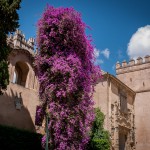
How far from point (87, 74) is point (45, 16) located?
15.6 feet

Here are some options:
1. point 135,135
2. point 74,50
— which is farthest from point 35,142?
point 135,135

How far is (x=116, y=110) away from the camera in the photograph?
971 inches

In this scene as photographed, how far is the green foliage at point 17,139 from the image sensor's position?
54.5 ft

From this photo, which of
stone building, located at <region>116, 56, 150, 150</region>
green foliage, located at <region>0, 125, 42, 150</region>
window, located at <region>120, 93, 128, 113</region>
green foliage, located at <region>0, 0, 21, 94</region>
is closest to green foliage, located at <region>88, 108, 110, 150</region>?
window, located at <region>120, 93, 128, 113</region>

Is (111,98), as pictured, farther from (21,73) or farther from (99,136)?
(21,73)

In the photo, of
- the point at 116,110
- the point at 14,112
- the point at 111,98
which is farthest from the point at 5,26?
the point at 116,110

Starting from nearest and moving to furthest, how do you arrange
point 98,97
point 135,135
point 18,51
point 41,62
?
point 41,62
point 18,51
point 98,97
point 135,135

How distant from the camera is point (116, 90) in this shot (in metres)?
25.7

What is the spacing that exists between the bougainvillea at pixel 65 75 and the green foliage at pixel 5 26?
12.4ft

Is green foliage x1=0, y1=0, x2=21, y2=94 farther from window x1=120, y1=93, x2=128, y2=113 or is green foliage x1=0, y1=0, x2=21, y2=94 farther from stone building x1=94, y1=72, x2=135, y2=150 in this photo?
window x1=120, y1=93, x2=128, y2=113

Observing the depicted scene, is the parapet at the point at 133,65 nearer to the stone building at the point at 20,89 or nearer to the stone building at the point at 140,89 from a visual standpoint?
the stone building at the point at 140,89

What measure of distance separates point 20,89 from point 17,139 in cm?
418

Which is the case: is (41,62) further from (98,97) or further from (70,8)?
(98,97)

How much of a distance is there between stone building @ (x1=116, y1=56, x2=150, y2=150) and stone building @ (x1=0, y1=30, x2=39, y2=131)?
1323 cm
